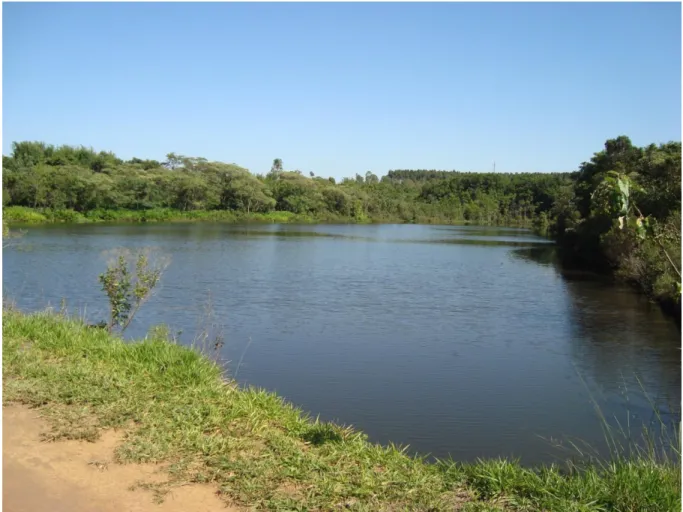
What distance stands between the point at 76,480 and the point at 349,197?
6633cm

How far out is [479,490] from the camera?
132 inches

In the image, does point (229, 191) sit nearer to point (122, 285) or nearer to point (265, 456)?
point (122, 285)

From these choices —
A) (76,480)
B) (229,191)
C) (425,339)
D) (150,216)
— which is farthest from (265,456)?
(229,191)

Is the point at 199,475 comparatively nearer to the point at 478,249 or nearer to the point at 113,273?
the point at 113,273

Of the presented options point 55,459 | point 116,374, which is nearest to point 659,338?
point 116,374

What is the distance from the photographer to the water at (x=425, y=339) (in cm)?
715

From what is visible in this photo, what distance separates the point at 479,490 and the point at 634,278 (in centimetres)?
1785

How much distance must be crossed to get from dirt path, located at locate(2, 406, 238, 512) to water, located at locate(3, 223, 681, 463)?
319 centimetres

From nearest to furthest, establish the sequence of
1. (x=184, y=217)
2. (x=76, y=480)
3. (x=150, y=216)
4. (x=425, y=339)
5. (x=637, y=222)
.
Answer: (x=637, y=222) → (x=76, y=480) → (x=425, y=339) → (x=150, y=216) → (x=184, y=217)

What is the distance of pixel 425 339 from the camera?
36.8 feet

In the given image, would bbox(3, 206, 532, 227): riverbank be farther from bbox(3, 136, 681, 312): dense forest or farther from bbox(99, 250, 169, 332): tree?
bbox(99, 250, 169, 332): tree

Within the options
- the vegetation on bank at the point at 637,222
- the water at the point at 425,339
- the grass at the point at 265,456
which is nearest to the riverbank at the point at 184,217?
the water at the point at 425,339

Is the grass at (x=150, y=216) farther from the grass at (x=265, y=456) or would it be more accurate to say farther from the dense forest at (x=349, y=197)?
the grass at (x=265, y=456)

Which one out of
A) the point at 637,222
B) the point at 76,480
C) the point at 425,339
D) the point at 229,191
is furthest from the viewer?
the point at 229,191
